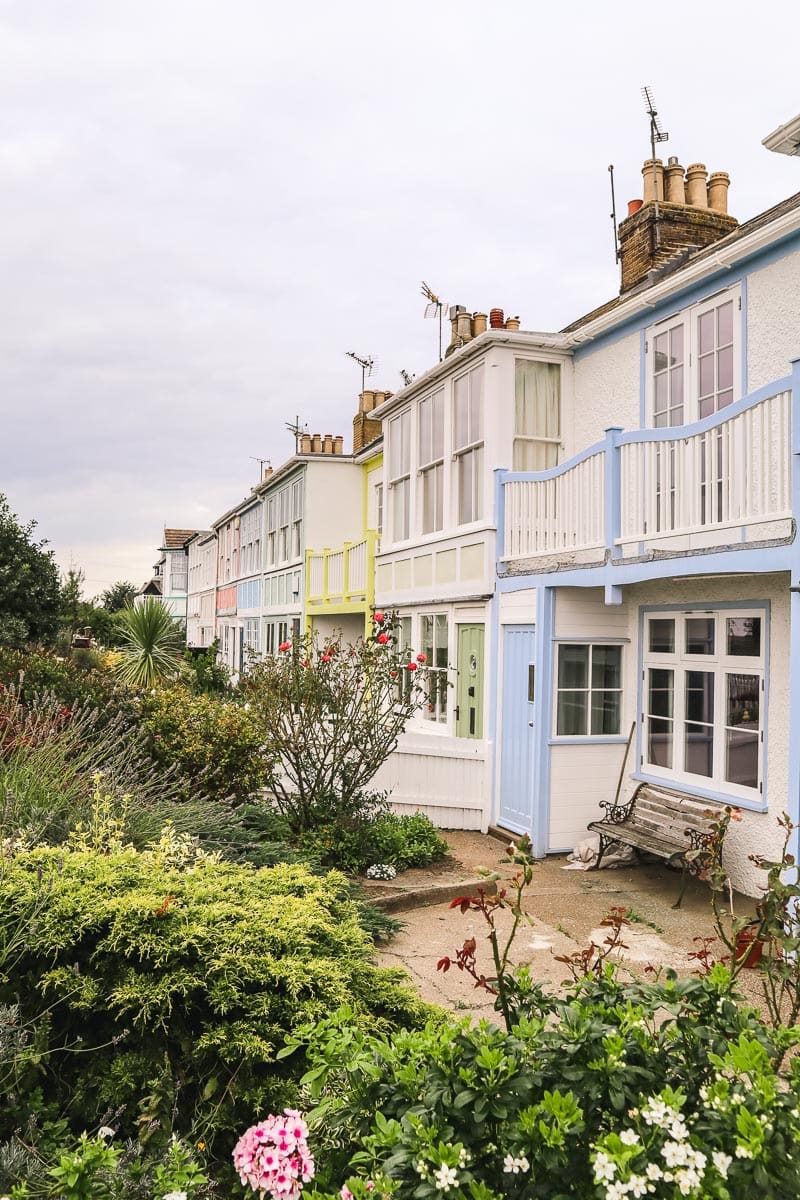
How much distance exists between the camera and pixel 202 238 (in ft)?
36.0

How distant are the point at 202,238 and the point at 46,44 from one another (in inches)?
175

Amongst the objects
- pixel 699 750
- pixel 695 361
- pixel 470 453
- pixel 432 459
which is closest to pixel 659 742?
pixel 699 750

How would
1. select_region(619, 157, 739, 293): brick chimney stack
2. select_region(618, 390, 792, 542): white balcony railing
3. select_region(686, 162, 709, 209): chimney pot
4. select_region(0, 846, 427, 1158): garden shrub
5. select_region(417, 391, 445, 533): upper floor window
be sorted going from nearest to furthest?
select_region(0, 846, 427, 1158): garden shrub < select_region(618, 390, 792, 542): white balcony railing < select_region(619, 157, 739, 293): brick chimney stack < select_region(686, 162, 709, 209): chimney pot < select_region(417, 391, 445, 533): upper floor window

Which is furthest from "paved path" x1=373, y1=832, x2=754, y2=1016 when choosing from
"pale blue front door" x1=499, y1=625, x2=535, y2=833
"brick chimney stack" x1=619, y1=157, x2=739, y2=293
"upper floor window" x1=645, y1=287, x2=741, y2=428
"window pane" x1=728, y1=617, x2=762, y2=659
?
"brick chimney stack" x1=619, y1=157, x2=739, y2=293

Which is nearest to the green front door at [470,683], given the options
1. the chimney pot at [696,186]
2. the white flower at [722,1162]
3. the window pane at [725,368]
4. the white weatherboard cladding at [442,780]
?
the white weatherboard cladding at [442,780]

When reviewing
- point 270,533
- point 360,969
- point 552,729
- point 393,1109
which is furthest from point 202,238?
point 270,533

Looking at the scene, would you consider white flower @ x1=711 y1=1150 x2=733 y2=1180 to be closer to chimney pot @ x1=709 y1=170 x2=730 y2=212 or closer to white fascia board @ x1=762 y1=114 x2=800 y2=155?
white fascia board @ x1=762 y1=114 x2=800 y2=155

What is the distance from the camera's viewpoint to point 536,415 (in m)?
11.7

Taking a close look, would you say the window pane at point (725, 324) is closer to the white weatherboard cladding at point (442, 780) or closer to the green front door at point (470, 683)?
the green front door at point (470, 683)

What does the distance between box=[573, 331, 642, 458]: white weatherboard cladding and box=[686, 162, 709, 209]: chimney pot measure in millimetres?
2317

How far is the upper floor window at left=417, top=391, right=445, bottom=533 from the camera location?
43.8 feet

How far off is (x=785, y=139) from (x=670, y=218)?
400cm

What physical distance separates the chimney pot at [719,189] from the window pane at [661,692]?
6429 millimetres

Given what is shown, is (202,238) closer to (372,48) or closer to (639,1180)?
(372,48)
